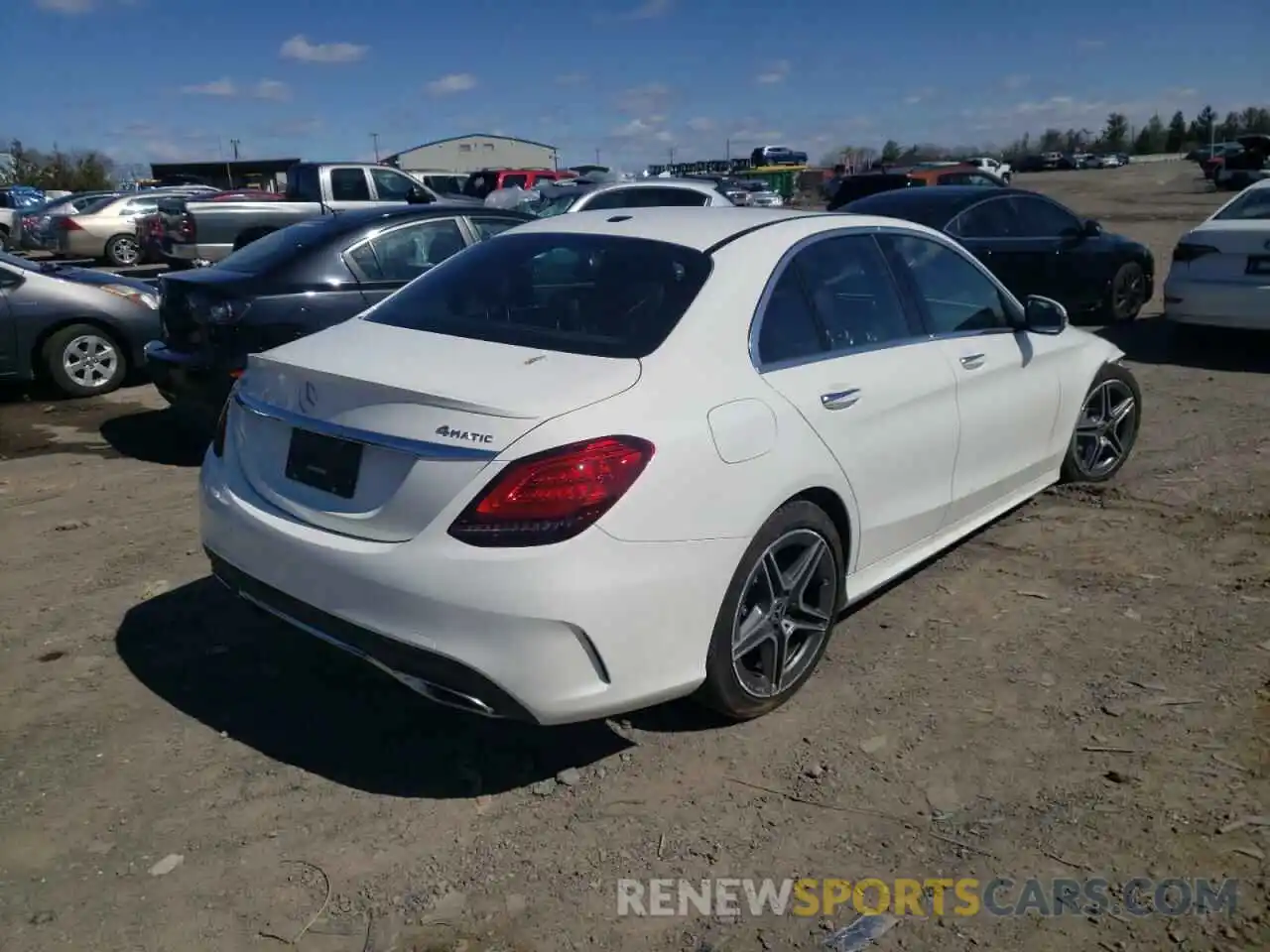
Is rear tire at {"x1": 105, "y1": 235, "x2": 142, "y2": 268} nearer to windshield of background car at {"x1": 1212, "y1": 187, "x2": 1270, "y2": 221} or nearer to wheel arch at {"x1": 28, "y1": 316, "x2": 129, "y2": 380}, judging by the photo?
wheel arch at {"x1": 28, "y1": 316, "x2": 129, "y2": 380}

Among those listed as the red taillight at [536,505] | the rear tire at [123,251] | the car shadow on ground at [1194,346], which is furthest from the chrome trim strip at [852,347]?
the rear tire at [123,251]

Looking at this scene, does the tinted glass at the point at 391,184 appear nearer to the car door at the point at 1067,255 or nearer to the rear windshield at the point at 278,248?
the car door at the point at 1067,255

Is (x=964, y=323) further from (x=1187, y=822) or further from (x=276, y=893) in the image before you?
(x=276, y=893)

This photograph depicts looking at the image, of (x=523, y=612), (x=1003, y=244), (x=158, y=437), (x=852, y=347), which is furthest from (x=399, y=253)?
(x=1003, y=244)

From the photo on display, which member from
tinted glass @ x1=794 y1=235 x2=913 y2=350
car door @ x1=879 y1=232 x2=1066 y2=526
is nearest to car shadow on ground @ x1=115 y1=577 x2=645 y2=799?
tinted glass @ x1=794 y1=235 x2=913 y2=350

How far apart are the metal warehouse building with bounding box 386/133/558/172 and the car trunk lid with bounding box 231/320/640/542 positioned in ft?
207

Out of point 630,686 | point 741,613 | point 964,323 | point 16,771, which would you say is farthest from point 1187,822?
point 16,771

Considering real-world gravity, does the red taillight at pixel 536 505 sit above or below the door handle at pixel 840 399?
below

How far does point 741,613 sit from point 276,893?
5.07 feet

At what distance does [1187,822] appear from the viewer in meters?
2.99

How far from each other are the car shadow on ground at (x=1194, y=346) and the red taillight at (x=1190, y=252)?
0.74m

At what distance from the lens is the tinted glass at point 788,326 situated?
139 inches

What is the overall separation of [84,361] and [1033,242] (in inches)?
346

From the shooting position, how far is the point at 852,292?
159 inches
